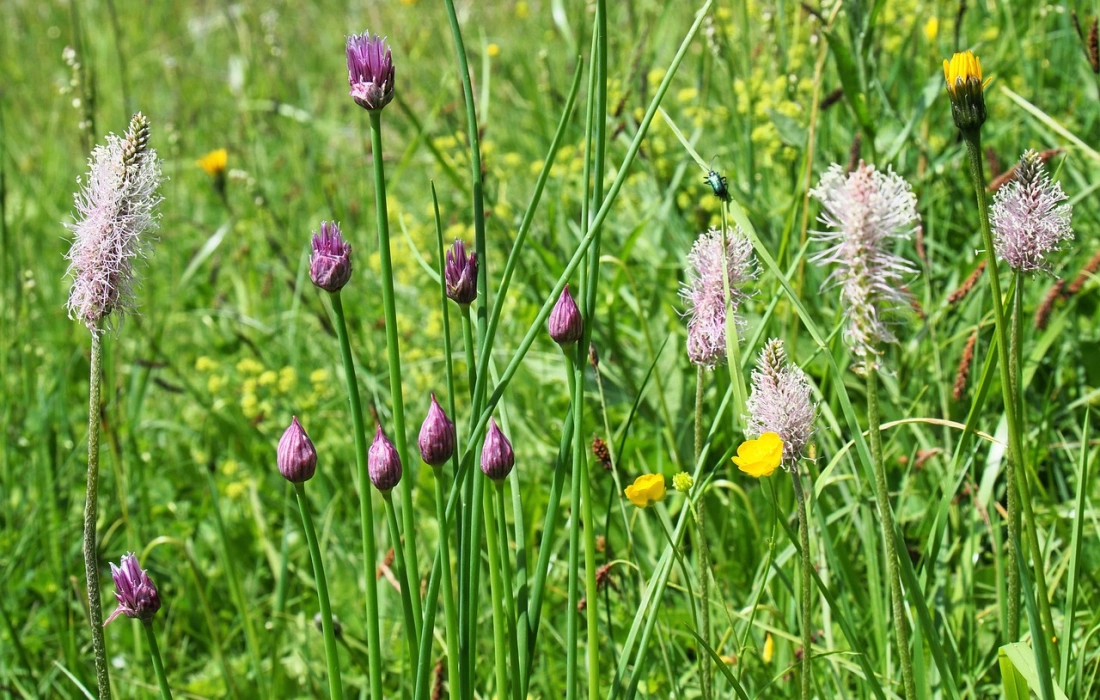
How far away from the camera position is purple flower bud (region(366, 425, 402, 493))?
98cm

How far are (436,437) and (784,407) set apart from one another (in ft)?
1.09

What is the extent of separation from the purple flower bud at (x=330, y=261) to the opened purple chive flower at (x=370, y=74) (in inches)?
4.6

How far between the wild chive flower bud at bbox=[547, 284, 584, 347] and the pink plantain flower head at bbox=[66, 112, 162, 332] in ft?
1.30

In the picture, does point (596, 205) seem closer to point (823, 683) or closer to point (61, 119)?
point (823, 683)

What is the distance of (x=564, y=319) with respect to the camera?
39.8 inches

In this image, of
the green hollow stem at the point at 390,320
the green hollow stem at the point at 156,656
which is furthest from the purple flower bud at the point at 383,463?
the green hollow stem at the point at 156,656

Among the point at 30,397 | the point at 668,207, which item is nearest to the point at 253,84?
the point at 30,397

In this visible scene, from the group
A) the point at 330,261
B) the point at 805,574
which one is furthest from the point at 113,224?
the point at 805,574

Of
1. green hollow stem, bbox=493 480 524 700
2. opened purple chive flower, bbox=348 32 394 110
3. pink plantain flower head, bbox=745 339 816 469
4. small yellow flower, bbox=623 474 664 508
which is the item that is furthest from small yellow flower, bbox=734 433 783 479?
opened purple chive flower, bbox=348 32 394 110

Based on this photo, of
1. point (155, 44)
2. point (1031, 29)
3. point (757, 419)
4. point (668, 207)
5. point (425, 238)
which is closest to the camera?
point (757, 419)

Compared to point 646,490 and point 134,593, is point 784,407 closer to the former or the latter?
point 646,490

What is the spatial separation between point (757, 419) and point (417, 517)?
1204 mm

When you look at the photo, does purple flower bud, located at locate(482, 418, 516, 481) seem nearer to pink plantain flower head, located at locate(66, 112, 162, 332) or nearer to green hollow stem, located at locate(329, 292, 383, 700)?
green hollow stem, located at locate(329, 292, 383, 700)

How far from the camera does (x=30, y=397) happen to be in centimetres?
240
